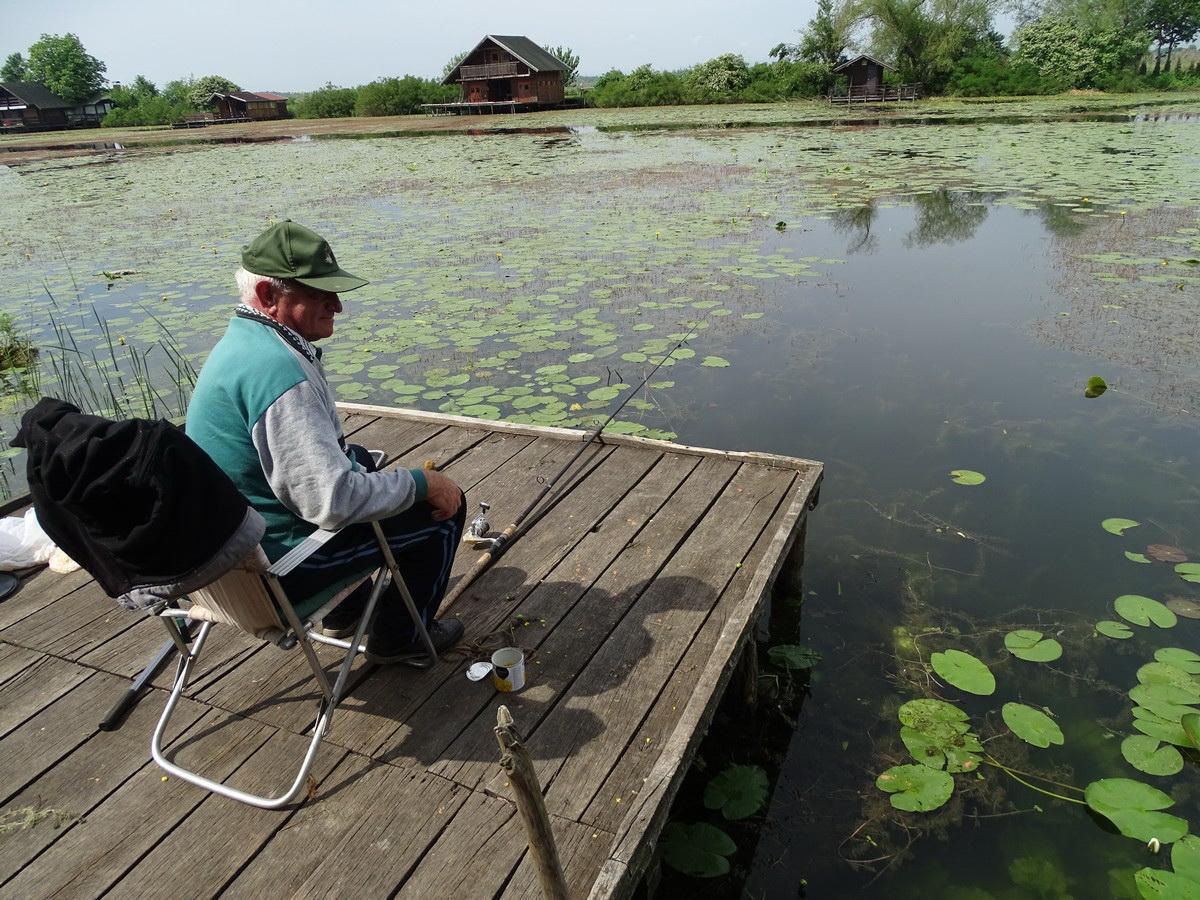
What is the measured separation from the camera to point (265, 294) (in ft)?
5.88

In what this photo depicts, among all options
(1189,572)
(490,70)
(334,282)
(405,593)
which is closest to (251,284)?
(334,282)

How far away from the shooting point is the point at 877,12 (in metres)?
37.8

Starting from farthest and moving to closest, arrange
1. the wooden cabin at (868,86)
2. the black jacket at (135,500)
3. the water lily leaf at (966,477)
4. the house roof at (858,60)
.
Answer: the wooden cabin at (868,86) → the house roof at (858,60) → the water lily leaf at (966,477) → the black jacket at (135,500)

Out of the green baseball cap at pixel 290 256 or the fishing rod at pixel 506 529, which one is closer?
the green baseball cap at pixel 290 256

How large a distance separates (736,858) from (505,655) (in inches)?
38.6

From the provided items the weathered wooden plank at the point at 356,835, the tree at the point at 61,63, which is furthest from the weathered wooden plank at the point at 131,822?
the tree at the point at 61,63

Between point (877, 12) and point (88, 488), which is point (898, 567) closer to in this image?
point (88, 488)

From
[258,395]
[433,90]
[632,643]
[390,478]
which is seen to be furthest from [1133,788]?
[433,90]

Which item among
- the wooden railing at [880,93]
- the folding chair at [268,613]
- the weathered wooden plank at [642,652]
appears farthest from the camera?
the wooden railing at [880,93]

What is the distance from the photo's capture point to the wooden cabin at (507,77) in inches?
1650

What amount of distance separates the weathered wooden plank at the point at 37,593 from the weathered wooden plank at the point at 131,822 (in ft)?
3.60

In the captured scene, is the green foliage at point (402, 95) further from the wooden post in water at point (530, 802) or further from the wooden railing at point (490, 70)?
the wooden post in water at point (530, 802)

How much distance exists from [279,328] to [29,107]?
231 feet

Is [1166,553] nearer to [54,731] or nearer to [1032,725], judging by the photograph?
[1032,725]
